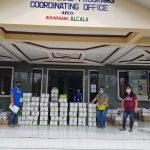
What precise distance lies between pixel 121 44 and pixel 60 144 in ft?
12.0

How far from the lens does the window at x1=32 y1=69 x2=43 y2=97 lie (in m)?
13.6

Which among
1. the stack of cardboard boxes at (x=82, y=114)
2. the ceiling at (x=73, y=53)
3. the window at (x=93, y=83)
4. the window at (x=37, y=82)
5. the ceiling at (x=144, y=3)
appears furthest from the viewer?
the window at (x=93, y=83)

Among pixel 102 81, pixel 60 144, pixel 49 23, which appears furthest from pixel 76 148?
pixel 102 81

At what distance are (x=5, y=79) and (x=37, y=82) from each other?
1.59 metres

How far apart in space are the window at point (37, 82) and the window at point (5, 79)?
3.73 feet

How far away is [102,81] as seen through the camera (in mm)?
13586

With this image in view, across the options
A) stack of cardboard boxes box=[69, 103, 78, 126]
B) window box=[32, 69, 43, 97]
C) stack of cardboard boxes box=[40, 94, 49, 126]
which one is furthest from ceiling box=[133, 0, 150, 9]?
window box=[32, 69, 43, 97]

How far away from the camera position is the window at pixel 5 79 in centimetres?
1343

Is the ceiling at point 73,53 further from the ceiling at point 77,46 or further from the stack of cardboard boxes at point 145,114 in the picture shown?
the stack of cardboard boxes at point 145,114

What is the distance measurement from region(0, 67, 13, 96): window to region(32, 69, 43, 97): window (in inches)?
44.7

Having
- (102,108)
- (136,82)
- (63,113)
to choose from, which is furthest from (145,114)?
(63,113)

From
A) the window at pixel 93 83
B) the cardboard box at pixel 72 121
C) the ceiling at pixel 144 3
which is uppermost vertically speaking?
the ceiling at pixel 144 3

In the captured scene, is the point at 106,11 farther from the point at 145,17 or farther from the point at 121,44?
the point at 121,44

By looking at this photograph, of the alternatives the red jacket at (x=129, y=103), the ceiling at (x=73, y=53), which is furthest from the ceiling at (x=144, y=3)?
the red jacket at (x=129, y=103)
